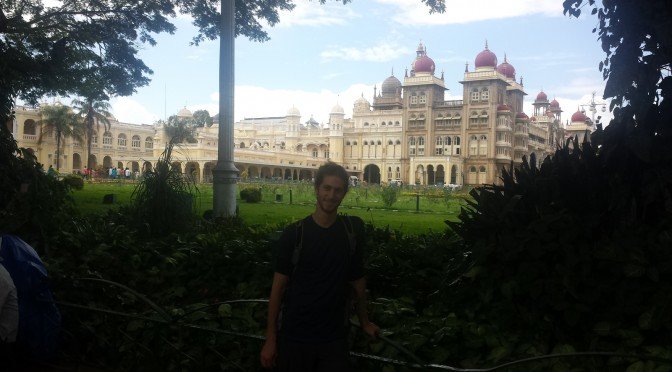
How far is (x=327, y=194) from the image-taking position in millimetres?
2088

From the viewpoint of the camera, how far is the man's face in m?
2.09

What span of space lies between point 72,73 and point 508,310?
1156cm

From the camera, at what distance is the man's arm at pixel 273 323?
2059 mm

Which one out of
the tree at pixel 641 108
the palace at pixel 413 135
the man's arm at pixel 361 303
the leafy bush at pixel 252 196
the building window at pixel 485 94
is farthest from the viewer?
the building window at pixel 485 94

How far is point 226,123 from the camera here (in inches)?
274

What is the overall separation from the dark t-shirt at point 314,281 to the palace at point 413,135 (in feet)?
156

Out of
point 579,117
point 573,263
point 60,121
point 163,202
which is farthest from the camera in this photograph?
point 579,117

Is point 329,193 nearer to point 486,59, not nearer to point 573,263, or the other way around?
point 573,263

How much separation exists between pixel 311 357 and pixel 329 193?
556 mm

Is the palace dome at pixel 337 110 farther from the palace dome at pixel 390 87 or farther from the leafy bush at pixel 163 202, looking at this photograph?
the leafy bush at pixel 163 202

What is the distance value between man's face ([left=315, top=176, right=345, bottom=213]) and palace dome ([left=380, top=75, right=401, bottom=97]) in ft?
221

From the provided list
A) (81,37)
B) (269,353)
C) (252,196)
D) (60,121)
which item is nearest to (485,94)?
(60,121)

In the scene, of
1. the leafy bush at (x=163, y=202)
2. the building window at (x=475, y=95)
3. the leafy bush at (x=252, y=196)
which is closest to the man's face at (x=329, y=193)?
the leafy bush at (x=163, y=202)

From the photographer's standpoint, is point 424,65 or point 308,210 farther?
point 424,65
